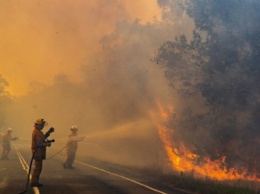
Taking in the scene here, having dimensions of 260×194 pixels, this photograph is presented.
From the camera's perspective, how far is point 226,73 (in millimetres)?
18672

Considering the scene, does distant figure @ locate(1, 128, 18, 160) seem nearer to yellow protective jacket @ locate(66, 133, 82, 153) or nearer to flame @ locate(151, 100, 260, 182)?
yellow protective jacket @ locate(66, 133, 82, 153)

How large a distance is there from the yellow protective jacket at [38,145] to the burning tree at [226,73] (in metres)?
10.6

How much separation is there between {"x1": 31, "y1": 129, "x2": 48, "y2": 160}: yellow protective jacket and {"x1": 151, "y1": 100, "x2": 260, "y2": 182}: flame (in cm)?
964

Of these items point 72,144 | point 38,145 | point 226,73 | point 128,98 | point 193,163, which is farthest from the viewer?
point 128,98

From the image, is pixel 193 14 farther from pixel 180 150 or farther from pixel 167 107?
pixel 167 107

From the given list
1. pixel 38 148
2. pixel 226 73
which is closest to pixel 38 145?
pixel 38 148

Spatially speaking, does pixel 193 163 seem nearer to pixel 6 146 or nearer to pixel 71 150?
pixel 71 150

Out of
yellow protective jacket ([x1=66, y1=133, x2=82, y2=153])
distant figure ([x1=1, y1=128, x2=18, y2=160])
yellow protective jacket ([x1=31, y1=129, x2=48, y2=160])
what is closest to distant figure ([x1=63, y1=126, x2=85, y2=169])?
yellow protective jacket ([x1=66, y1=133, x2=82, y2=153])

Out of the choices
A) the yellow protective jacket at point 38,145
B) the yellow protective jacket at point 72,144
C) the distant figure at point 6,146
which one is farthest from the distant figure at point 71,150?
the yellow protective jacket at point 38,145

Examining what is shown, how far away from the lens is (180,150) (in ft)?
81.6

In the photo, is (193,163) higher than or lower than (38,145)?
higher

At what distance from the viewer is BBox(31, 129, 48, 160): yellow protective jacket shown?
11.8 metres

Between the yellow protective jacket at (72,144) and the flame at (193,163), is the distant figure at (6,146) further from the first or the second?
the flame at (193,163)

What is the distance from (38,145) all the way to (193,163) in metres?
14.5
